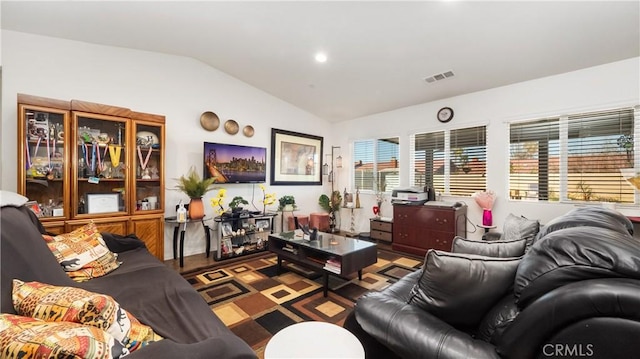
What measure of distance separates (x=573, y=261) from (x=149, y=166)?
153 inches

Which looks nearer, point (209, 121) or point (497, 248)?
point (497, 248)

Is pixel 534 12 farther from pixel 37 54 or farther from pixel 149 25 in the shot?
pixel 37 54

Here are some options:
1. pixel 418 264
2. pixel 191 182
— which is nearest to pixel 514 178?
pixel 418 264

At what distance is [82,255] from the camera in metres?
1.96

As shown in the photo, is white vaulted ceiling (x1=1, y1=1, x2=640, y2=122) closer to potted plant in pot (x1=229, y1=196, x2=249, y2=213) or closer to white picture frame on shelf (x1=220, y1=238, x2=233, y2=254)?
potted plant in pot (x1=229, y1=196, x2=249, y2=213)

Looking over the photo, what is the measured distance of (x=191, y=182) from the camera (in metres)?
3.43

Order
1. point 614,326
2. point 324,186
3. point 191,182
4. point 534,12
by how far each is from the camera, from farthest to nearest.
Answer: point 324,186, point 191,182, point 534,12, point 614,326

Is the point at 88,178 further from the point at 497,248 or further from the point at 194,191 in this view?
the point at 497,248

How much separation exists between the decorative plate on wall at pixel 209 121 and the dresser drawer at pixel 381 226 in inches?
122

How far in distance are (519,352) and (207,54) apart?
13.7 ft

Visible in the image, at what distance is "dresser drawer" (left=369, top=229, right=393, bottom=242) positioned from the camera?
14.7ft

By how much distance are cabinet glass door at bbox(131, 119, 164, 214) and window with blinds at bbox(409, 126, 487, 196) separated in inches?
153

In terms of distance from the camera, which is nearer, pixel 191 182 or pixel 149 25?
pixel 149 25

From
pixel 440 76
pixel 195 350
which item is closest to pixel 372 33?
pixel 440 76
